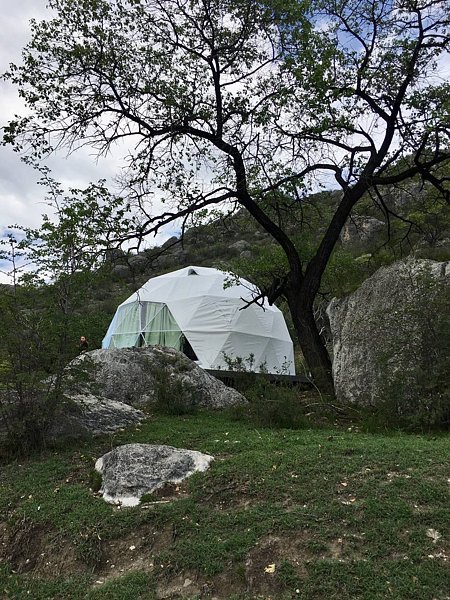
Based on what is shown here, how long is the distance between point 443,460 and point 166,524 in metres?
2.65

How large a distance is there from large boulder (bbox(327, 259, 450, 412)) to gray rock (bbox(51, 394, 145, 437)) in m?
3.94

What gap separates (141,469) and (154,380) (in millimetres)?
5205

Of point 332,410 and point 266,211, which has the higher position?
point 266,211

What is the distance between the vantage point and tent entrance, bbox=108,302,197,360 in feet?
60.3

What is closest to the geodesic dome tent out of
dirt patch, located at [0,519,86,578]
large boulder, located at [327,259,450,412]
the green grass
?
large boulder, located at [327,259,450,412]

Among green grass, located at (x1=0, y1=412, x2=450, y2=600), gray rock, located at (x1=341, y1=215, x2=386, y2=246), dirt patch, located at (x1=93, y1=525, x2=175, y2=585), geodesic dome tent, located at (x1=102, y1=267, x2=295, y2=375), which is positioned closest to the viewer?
green grass, located at (x1=0, y1=412, x2=450, y2=600)

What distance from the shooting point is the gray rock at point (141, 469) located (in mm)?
4625

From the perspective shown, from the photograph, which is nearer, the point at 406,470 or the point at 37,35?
the point at 406,470

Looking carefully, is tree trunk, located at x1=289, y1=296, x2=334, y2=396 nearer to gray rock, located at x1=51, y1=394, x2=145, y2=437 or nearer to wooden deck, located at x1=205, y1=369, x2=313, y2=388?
→ wooden deck, located at x1=205, y1=369, x2=313, y2=388

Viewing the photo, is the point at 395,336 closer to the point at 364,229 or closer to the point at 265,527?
the point at 265,527

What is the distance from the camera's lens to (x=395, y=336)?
7.63 meters

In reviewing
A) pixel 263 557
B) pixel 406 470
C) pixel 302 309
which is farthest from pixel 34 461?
pixel 302 309

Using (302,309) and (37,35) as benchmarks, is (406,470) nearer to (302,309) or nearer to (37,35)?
(302,309)

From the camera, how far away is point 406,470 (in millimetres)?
4449
